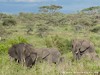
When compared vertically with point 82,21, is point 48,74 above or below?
above

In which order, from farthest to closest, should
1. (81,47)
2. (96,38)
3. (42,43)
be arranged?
(96,38), (42,43), (81,47)

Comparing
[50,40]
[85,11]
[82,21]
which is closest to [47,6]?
[85,11]

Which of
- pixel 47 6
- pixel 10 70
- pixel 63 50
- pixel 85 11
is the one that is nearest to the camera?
pixel 10 70

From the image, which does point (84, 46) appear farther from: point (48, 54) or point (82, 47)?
point (48, 54)

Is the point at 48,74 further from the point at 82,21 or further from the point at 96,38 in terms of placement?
the point at 82,21

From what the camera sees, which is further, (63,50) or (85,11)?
(85,11)

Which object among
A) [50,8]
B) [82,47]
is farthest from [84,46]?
[50,8]

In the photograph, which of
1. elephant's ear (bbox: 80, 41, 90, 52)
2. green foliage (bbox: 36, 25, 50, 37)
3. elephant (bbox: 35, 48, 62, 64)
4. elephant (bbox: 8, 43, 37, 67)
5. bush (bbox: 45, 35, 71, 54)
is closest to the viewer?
elephant (bbox: 8, 43, 37, 67)

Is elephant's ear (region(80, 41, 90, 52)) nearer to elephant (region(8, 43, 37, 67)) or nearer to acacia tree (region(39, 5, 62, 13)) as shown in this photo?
elephant (region(8, 43, 37, 67))

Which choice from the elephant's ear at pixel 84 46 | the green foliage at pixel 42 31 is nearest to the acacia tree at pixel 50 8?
the green foliage at pixel 42 31

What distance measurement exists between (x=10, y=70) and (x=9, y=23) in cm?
3030

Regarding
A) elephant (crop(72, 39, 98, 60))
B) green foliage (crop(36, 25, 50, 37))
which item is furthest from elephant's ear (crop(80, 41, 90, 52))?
green foliage (crop(36, 25, 50, 37))

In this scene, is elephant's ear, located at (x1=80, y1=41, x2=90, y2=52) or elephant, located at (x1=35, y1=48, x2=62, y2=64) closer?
elephant, located at (x1=35, y1=48, x2=62, y2=64)

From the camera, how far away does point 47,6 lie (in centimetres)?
5822
